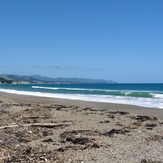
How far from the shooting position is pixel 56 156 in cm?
749

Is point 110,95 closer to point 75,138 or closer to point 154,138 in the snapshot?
point 154,138

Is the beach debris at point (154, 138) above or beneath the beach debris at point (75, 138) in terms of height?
above

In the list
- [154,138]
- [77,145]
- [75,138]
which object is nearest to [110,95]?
[154,138]

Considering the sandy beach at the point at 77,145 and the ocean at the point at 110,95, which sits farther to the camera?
the ocean at the point at 110,95

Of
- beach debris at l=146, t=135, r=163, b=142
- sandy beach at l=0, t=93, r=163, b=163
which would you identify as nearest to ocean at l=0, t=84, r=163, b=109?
beach debris at l=146, t=135, r=163, b=142

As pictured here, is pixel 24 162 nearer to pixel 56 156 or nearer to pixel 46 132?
pixel 56 156

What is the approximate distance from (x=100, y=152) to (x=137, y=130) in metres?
4.25

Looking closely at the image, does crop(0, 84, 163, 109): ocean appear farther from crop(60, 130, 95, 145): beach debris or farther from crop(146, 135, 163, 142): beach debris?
crop(60, 130, 95, 145): beach debris

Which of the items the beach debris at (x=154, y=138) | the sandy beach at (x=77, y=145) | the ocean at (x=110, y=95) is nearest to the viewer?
the sandy beach at (x=77, y=145)

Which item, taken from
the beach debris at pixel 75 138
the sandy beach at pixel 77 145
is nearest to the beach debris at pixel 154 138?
the sandy beach at pixel 77 145

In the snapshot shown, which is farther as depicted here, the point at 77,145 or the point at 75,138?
the point at 75,138

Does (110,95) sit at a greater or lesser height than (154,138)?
greater

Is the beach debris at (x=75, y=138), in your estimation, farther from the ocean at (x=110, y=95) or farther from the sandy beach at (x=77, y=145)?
the ocean at (x=110, y=95)

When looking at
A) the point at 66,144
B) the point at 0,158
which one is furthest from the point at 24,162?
the point at 66,144
